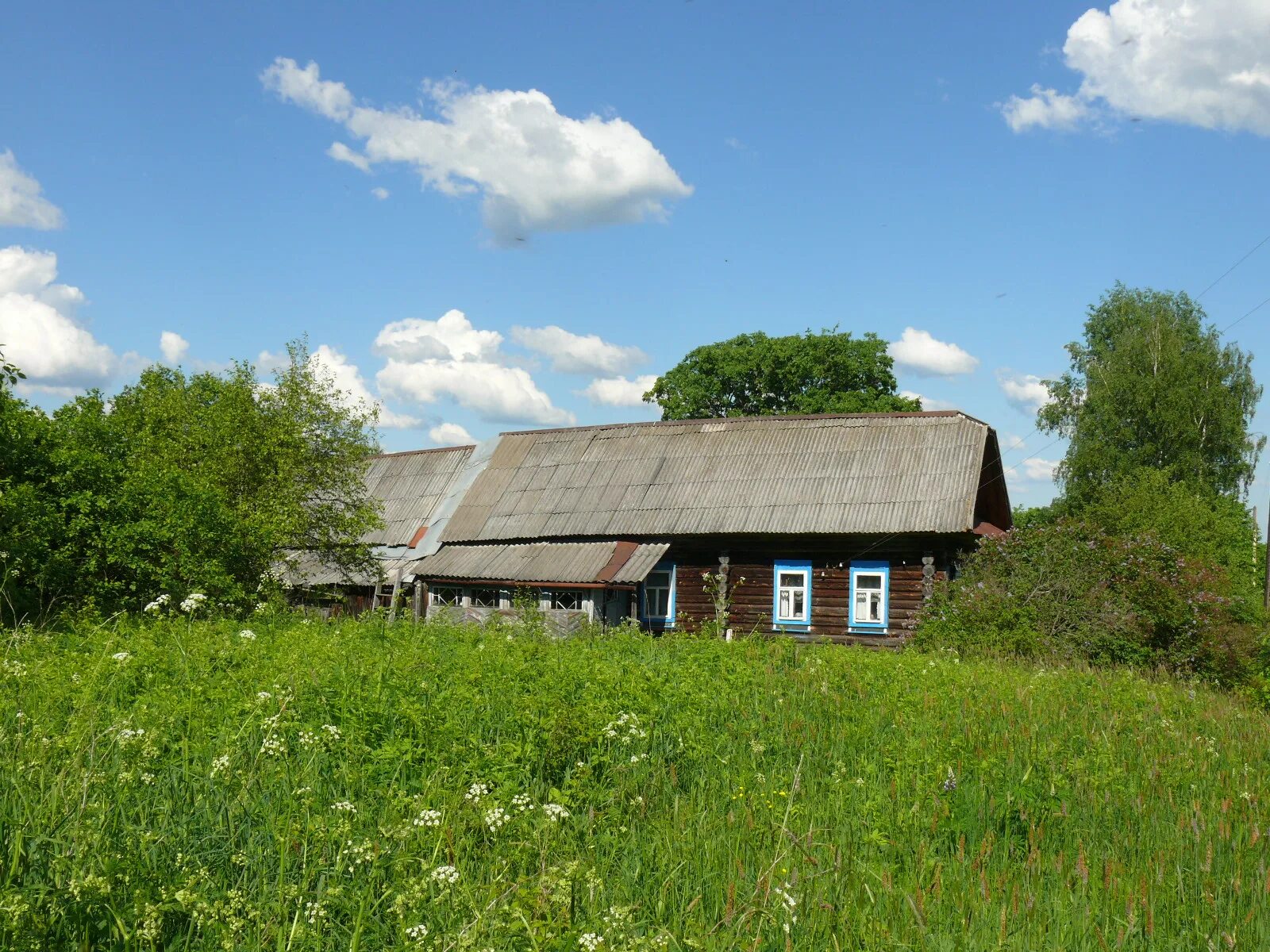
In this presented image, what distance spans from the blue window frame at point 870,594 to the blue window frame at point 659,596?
13.8 feet

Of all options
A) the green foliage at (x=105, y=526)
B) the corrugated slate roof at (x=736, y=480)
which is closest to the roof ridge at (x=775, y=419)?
the corrugated slate roof at (x=736, y=480)

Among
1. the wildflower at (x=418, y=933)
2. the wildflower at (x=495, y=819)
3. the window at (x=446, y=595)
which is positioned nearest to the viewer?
the wildflower at (x=418, y=933)

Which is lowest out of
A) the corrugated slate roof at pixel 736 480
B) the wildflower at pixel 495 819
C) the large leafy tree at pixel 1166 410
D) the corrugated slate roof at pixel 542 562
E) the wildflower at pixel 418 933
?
the wildflower at pixel 418 933

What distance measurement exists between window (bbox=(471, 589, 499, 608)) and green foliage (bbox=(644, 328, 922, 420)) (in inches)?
655

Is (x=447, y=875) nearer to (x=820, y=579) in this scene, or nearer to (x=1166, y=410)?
(x=820, y=579)

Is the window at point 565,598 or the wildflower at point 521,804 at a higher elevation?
the window at point 565,598

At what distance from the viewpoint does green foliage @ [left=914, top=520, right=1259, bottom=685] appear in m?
A: 16.6

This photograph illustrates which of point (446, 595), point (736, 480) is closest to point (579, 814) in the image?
point (736, 480)

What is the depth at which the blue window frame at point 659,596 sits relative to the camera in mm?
22562

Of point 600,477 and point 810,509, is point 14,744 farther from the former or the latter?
point 600,477

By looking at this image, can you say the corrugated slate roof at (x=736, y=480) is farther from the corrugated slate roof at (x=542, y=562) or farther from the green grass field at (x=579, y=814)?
the green grass field at (x=579, y=814)

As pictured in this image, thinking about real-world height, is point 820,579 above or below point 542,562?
below

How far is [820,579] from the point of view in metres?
21.1

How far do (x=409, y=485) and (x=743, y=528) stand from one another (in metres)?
12.1
